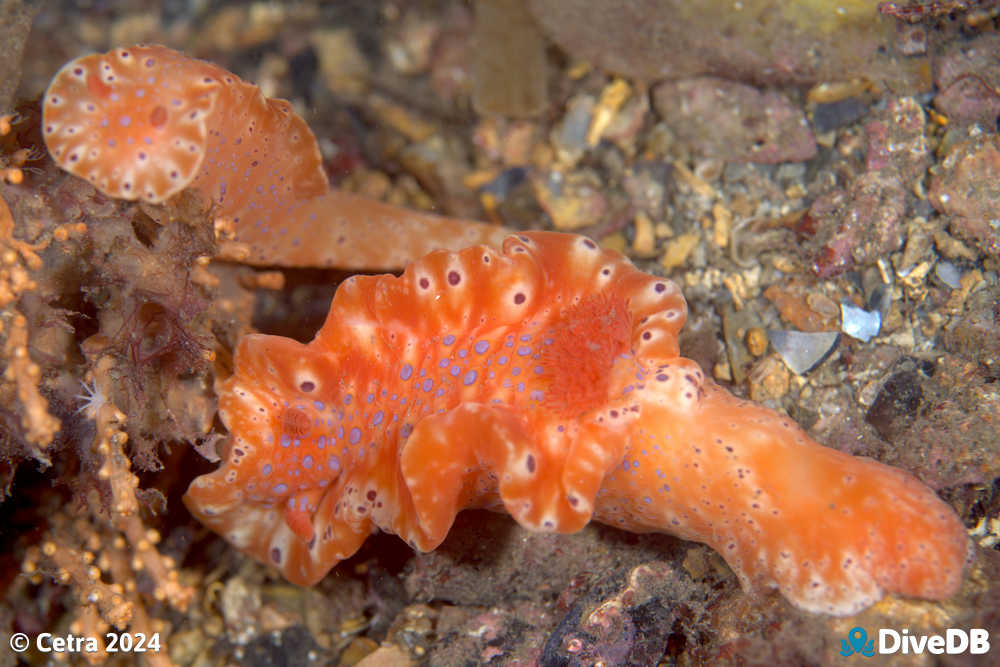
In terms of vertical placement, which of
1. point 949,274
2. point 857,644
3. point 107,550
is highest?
point 949,274

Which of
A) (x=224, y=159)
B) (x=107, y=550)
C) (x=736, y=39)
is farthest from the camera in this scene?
(x=736, y=39)

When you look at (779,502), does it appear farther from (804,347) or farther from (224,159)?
(224,159)

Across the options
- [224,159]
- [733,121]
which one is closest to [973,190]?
[733,121]

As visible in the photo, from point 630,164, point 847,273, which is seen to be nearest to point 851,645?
point 847,273

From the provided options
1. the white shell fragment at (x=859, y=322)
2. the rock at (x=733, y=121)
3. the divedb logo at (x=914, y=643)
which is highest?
the rock at (x=733, y=121)

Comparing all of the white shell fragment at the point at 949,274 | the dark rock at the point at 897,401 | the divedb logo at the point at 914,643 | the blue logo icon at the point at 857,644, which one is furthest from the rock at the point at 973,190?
the blue logo icon at the point at 857,644

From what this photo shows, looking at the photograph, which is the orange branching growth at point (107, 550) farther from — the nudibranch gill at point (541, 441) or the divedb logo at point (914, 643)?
the divedb logo at point (914, 643)
